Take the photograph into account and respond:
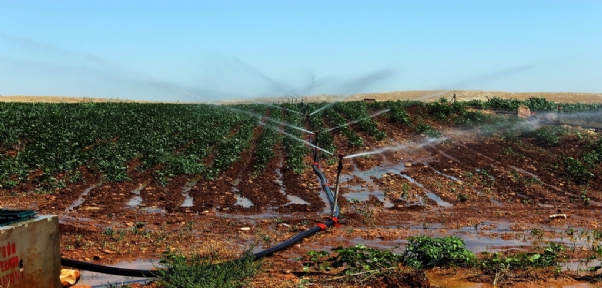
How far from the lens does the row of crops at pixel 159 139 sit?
15.6 m

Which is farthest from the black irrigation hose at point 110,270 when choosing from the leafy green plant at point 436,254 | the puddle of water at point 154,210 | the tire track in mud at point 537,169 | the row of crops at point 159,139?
the tire track in mud at point 537,169

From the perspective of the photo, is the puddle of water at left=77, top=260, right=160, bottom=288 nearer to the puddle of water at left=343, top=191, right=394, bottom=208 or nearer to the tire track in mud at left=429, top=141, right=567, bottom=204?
the puddle of water at left=343, top=191, right=394, bottom=208

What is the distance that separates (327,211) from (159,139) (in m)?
11.7

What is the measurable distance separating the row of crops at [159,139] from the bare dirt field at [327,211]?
61 centimetres

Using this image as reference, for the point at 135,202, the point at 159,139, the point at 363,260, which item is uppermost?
→ the point at 159,139

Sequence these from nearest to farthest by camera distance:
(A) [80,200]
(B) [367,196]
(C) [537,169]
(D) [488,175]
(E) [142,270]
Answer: (E) [142,270] → (A) [80,200] → (B) [367,196] → (D) [488,175] → (C) [537,169]

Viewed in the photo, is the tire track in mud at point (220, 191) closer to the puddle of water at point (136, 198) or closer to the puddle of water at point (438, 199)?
the puddle of water at point (136, 198)

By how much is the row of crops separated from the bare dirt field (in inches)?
24.2

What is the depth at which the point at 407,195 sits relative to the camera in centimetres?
1391

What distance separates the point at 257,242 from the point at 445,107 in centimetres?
2749

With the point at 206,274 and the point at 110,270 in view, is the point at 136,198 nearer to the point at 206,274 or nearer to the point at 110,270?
the point at 110,270

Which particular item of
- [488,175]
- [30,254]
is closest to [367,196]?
[488,175]

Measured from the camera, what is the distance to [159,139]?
70.6 ft

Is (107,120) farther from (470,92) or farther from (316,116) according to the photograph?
(470,92)
